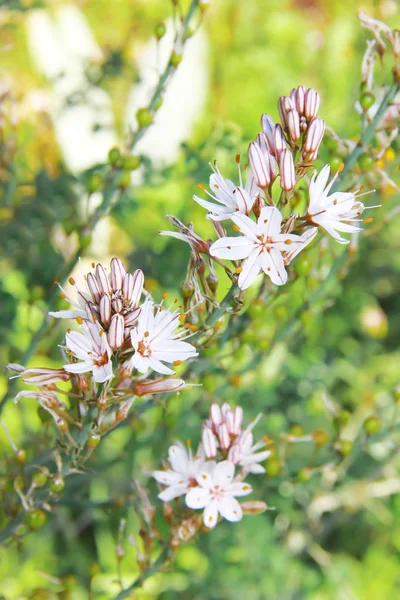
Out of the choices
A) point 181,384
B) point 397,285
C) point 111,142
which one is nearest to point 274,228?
point 181,384

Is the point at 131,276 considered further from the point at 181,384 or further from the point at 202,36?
the point at 202,36

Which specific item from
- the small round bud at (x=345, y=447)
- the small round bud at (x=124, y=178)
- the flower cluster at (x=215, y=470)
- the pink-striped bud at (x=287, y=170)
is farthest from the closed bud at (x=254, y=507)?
the small round bud at (x=124, y=178)

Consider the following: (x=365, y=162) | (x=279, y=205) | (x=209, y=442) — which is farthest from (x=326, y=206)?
A: (x=209, y=442)

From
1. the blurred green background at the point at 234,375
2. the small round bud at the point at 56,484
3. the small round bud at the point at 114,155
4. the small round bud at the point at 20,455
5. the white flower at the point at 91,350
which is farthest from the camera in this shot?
the blurred green background at the point at 234,375

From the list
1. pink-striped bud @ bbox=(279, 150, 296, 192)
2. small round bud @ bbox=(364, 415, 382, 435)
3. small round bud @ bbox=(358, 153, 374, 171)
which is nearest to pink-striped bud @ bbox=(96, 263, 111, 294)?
pink-striped bud @ bbox=(279, 150, 296, 192)

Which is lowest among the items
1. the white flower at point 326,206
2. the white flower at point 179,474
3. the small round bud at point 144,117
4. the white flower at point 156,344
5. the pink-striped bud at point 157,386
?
the white flower at point 179,474

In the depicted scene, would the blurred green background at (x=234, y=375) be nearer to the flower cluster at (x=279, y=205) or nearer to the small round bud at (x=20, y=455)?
the small round bud at (x=20, y=455)

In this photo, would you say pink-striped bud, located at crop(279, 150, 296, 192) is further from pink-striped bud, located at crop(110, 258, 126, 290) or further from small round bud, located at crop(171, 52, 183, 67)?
small round bud, located at crop(171, 52, 183, 67)
